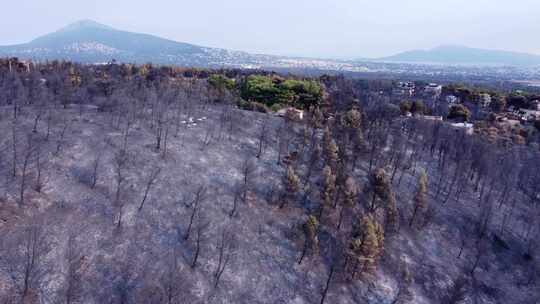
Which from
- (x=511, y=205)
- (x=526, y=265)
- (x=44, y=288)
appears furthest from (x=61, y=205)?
(x=511, y=205)

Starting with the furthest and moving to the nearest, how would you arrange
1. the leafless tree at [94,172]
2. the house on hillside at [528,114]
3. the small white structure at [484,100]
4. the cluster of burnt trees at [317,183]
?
the small white structure at [484,100] → the house on hillside at [528,114] → the leafless tree at [94,172] → the cluster of burnt trees at [317,183]

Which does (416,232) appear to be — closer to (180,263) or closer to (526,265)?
(526,265)

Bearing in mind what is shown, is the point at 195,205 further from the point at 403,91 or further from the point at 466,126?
the point at 403,91

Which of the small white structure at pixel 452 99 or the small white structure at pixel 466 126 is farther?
the small white structure at pixel 452 99

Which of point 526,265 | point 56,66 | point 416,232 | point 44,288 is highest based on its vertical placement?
point 56,66

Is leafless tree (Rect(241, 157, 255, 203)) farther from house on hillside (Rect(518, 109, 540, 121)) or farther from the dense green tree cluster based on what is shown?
house on hillside (Rect(518, 109, 540, 121))

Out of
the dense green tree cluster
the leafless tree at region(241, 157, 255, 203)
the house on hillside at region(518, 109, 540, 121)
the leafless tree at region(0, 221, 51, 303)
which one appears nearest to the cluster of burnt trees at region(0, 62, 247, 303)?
the leafless tree at region(0, 221, 51, 303)

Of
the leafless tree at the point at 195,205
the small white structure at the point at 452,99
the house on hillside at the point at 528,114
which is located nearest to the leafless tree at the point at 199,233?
the leafless tree at the point at 195,205

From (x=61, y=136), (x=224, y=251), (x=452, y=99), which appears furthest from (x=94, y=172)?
(x=452, y=99)

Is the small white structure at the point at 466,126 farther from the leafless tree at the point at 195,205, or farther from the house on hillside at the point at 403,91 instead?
the leafless tree at the point at 195,205
